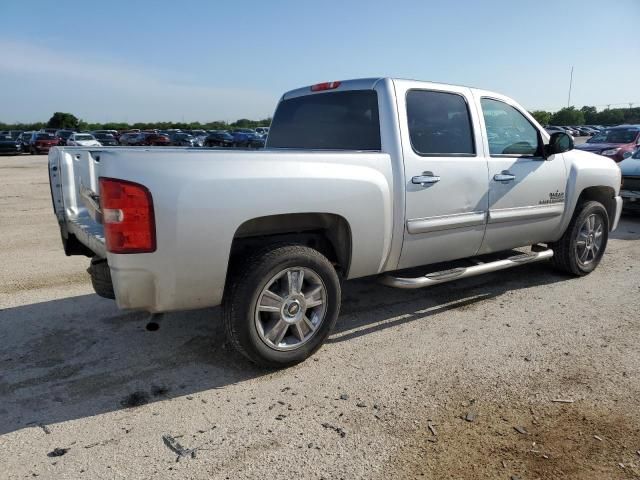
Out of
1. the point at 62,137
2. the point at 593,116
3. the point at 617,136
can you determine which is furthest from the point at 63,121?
the point at 593,116

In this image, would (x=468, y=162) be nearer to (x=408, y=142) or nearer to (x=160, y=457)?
(x=408, y=142)

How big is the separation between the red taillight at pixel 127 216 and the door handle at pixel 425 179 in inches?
76.4

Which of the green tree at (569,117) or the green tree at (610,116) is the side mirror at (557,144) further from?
the green tree at (610,116)

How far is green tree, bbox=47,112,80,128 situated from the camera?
75.8m

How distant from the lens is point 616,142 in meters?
14.2

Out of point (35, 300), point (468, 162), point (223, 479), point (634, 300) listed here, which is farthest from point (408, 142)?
point (35, 300)

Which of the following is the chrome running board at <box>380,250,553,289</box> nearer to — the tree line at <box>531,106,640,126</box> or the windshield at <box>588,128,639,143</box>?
the windshield at <box>588,128,639,143</box>

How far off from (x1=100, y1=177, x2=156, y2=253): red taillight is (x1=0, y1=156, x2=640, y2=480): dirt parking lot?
0.97 meters

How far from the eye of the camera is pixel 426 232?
3.89 meters

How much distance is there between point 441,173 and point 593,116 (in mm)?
101737

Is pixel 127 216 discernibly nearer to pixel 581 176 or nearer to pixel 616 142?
pixel 581 176

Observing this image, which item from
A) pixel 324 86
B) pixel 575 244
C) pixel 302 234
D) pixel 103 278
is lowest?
pixel 575 244

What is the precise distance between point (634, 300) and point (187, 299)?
167 inches

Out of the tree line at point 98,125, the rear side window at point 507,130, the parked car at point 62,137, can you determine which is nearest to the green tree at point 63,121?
the tree line at point 98,125
